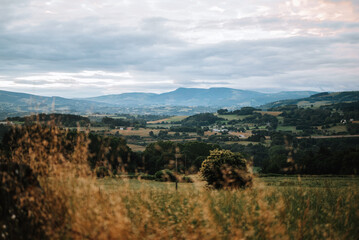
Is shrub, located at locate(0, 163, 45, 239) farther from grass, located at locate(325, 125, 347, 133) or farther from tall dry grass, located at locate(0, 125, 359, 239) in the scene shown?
grass, located at locate(325, 125, 347, 133)

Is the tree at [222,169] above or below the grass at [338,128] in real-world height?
above

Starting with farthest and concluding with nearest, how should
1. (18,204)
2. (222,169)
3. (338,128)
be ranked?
(338,128) → (222,169) → (18,204)

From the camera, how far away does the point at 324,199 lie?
7.01 meters

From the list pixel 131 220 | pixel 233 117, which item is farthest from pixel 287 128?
pixel 131 220

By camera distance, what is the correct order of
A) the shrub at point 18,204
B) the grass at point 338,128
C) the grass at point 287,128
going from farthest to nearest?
the grass at point 287,128
the grass at point 338,128
the shrub at point 18,204

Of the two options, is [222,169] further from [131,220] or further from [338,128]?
[338,128]

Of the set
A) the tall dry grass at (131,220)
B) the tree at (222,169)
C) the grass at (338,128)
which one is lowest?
the grass at (338,128)

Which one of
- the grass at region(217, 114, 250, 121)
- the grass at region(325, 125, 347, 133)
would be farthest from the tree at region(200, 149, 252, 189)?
the grass at region(217, 114, 250, 121)

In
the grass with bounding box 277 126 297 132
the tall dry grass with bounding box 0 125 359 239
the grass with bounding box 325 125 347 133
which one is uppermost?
the tall dry grass with bounding box 0 125 359 239

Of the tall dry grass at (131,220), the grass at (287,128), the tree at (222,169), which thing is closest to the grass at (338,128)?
the grass at (287,128)

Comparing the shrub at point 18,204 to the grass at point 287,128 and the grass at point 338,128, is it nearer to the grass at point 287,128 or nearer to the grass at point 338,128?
the grass at point 338,128

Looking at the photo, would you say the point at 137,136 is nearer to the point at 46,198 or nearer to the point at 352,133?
the point at 352,133

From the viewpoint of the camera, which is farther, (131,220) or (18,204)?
(131,220)

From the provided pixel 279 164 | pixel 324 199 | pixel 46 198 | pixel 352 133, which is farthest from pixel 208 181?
pixel 352 133
